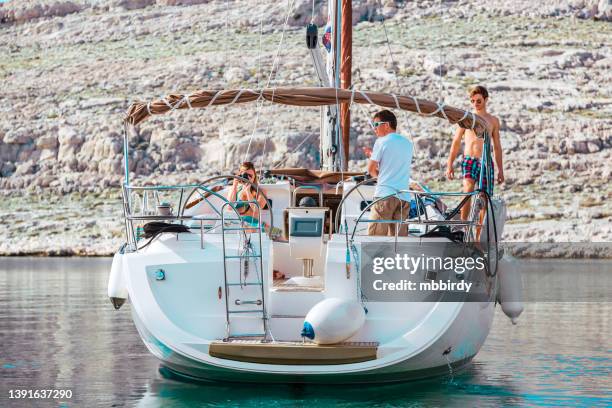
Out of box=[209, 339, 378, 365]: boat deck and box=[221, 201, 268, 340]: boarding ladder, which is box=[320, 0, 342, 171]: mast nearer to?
box=[221, 201, 268, 340]: boarding ladder

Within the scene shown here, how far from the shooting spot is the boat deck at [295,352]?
914 centimetres

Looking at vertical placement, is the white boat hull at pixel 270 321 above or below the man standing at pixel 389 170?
below

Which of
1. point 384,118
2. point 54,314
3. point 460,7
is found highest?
point 460,7

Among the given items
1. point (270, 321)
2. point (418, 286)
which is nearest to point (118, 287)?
point (270, 321)

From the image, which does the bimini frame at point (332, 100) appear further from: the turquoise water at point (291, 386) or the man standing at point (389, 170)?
the turquoise water at point (291, 386)

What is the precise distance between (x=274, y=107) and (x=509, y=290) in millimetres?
57638

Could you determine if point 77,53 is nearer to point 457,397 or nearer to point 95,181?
point 95,181

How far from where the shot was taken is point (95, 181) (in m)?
64.6

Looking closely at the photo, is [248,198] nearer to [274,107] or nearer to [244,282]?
[244,282]

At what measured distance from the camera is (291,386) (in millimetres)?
9664

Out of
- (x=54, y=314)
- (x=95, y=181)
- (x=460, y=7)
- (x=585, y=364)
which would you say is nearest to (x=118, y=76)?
(x=95, y=181)

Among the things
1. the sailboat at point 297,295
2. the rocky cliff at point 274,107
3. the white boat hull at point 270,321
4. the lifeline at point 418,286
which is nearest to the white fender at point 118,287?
the sailboat at point 297,295

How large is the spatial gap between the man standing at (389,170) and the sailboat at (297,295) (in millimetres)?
181

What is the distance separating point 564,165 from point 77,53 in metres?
46.2
